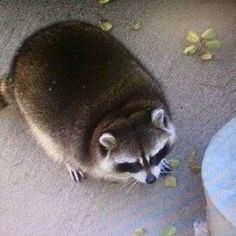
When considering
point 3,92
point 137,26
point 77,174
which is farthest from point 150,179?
point 137,26

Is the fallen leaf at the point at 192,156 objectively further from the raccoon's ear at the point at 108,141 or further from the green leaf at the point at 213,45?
the green leaf at the point at 213,45

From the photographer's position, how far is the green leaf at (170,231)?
12.4ft

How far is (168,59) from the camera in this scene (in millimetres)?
4555

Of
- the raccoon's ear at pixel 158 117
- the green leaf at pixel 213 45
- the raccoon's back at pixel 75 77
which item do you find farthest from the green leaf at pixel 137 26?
the raccoon's ear at pixel 158 117

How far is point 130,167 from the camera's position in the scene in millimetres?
3773

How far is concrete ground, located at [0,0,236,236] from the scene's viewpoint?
13.0 feet

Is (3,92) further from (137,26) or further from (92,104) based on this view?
(137,26)

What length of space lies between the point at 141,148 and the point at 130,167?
0.47 feet

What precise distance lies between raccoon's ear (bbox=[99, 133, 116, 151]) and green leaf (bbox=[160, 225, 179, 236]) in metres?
0.49

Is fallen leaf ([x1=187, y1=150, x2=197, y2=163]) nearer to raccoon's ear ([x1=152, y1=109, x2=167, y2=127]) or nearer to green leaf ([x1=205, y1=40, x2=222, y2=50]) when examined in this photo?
raccoon's ear ([x1=152, y1=109, x2=167, y2=127])

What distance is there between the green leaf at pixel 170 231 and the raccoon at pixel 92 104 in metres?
0.25

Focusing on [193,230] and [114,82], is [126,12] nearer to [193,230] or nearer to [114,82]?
[114,82]

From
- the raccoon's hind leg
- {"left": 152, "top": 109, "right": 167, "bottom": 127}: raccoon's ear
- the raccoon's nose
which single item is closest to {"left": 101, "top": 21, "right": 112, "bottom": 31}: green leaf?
the raccoon's hind leg

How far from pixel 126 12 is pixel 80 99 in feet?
3.70
